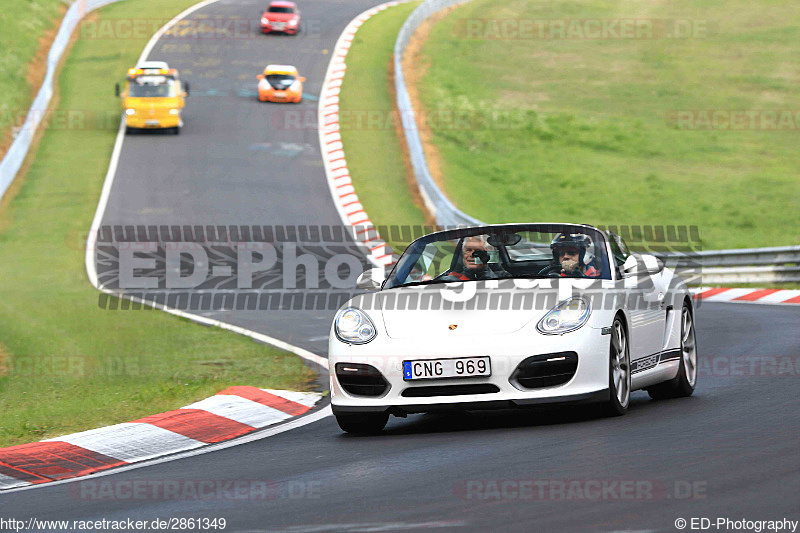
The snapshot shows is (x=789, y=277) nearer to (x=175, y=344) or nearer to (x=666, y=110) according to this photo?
(x=175, y=344)

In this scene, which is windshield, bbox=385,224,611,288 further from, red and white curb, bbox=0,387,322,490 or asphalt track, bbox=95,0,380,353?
asphalt track, bbox=95,0,380,353

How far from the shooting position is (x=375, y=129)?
3594 cm

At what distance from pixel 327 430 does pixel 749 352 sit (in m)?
5.27

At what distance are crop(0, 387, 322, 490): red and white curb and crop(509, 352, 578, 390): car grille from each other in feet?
7.71

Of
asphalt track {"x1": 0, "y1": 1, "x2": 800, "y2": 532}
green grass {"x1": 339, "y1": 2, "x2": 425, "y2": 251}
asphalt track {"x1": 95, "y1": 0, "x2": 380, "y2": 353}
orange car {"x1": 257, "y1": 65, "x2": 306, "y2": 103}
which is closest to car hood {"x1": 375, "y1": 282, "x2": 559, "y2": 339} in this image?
asphalt track {"x1": 0, "y1": 1, "x2": 800, "y2": 532}

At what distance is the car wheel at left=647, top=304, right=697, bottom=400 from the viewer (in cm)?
929

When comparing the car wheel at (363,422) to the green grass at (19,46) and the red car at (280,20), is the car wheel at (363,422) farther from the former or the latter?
the red car at (280,20)

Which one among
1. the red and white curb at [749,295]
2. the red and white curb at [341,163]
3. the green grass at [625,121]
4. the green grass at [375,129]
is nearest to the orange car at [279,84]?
the red and white curb at [341,163]

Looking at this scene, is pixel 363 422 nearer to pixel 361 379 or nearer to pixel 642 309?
pixel 361 379

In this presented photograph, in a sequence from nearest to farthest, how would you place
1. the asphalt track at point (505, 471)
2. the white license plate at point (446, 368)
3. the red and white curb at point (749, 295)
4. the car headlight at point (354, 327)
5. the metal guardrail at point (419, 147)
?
the asphalt track at point (505, 471)
the white license plate at point (446, 368)
the car headlight at point (354, 327)
the red and white curb at point (749, 295)
the metal guardrail at point (419, 147)

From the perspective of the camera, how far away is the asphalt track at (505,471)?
16.5ft

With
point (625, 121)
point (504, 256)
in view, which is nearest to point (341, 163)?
point (625, 121)

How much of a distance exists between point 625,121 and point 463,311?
31.5 m

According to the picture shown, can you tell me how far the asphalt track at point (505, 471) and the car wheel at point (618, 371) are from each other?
13 cm
